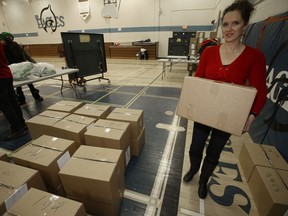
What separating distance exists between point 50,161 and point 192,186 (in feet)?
4.00

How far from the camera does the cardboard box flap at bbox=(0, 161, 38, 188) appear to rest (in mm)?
949

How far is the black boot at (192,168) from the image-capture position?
1.33m

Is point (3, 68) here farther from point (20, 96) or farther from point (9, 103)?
point (20, 96)

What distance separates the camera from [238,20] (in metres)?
0.86

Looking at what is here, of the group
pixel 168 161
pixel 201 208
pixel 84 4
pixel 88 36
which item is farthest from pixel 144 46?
pixel 201 208

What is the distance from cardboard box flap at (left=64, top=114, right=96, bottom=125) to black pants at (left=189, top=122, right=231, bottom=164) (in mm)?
1080

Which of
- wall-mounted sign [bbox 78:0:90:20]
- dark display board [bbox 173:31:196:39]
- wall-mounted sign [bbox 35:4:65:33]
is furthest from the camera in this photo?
wall-mounted sign [bbox 35:4:65:33]

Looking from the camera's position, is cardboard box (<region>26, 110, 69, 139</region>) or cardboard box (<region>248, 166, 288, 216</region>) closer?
cardboard box (<region>248, 166, 288, 216</region>)

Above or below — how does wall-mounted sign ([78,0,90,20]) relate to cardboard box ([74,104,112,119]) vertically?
above

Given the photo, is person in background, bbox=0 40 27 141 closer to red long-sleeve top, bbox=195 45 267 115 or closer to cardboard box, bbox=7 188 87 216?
cardboard box, bbox=7 188 87 216

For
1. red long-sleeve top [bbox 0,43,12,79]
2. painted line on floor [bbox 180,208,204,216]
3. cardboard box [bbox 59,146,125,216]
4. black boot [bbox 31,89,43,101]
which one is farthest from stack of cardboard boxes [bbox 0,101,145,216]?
black boot [bbox 31,89,43,101]

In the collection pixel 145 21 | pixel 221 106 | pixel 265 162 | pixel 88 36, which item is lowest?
pixel 265 162

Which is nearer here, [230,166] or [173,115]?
[230,166]

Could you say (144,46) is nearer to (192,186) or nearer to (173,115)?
(173,115)
